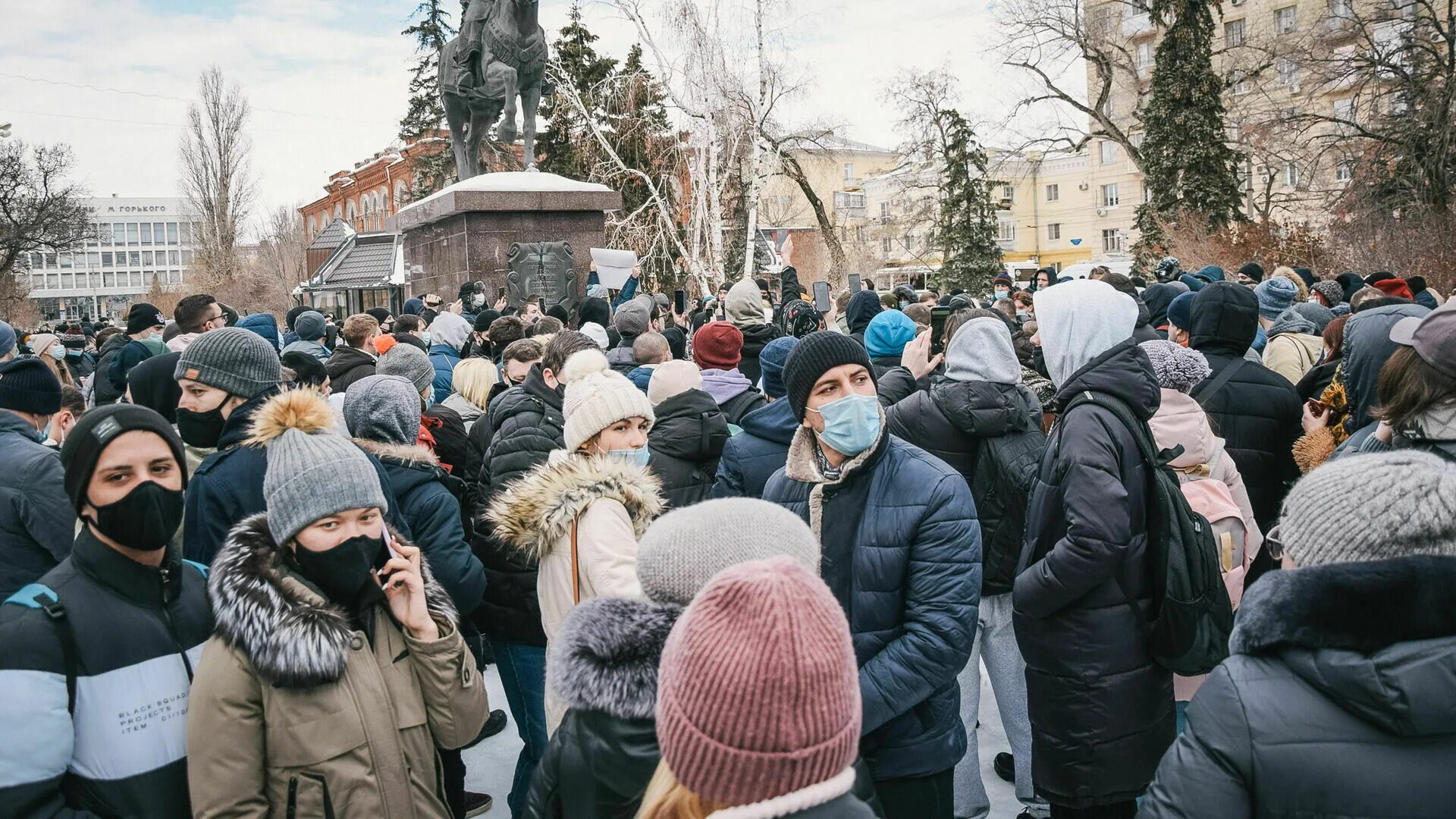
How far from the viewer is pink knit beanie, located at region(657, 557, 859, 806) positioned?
1370 mm

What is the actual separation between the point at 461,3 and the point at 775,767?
16056 mm

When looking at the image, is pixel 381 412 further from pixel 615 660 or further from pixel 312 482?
pixel 615 660

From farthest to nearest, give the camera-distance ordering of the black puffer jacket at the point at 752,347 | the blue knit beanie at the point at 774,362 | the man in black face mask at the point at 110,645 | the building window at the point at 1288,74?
the building window at the point at 1288,74
the black puffer jacket at the point at 752,347
the blue knit beanie at the point at 774,362
the man in black face mask at the point at 110,645

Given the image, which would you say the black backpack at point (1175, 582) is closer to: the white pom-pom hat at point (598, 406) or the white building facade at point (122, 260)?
the white pom-pom hat at point (598, 406)

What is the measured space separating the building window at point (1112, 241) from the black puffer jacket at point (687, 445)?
60.3 m

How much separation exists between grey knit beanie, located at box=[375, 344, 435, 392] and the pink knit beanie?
4134 mm

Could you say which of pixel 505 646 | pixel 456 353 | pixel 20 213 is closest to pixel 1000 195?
pixel 20 213

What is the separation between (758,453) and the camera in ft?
13.5

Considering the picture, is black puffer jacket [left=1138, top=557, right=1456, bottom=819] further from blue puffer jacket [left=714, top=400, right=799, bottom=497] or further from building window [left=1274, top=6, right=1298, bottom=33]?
building window [left=1274, top=6, right=1298, bottom=33]

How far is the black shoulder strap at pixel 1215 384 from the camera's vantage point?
191 inches

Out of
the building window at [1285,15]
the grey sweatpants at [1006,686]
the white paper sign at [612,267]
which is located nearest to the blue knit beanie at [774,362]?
the grey sweatpants at [1006,686]

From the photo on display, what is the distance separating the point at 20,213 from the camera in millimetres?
26844

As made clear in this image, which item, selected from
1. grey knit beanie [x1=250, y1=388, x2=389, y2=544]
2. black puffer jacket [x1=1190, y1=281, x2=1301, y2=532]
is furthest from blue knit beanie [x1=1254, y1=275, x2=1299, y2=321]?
grey knit beanie [x1=250, y1=388, x2=389, y2=544]

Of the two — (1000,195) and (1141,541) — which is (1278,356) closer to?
(1141,541)
